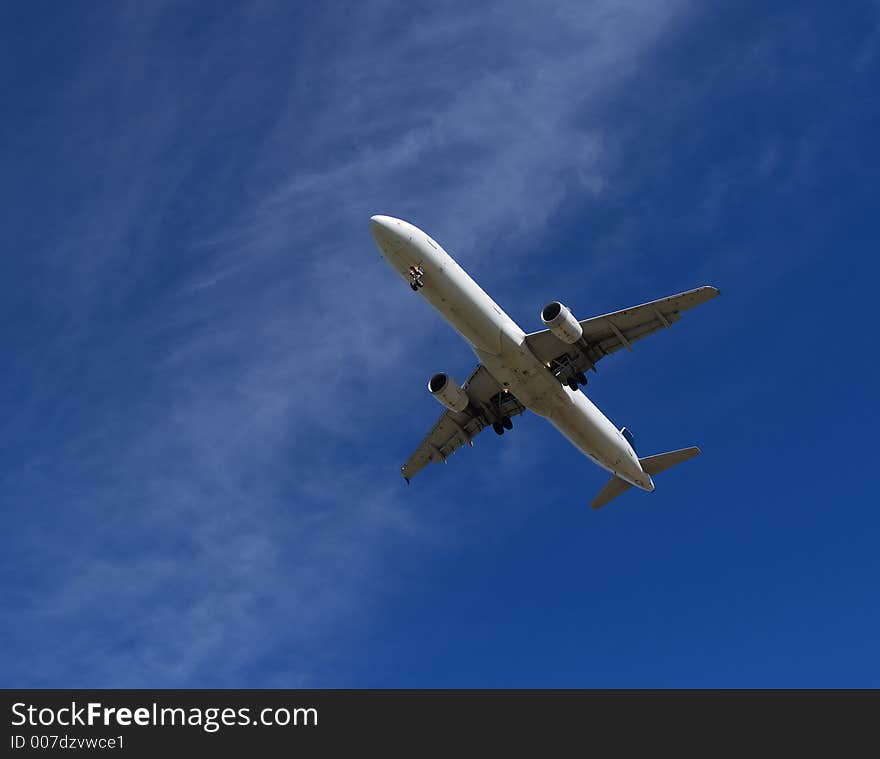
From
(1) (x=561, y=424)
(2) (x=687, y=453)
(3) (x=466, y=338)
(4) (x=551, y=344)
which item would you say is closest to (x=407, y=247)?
(3) (x=466, y=338)

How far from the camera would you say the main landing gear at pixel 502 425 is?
55812mm

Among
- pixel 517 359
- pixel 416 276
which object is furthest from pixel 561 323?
pixel 416 276

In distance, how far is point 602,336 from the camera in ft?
166

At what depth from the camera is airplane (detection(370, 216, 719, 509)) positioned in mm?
45219

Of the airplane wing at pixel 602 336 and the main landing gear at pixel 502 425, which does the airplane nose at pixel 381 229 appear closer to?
the airplane wing at pixel 602 336

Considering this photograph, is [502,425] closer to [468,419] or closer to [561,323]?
[468,419]

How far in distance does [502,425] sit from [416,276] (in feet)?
46.7

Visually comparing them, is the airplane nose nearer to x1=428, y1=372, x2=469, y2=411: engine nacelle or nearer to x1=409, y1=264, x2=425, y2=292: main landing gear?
x1=409, y1=264, x2=425, y2=292: main landing gear

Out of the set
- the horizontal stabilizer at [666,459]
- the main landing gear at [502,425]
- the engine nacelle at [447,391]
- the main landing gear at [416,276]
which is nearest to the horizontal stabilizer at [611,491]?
the horizontal stabilizer at [666,459]

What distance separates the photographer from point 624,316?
1949 inches

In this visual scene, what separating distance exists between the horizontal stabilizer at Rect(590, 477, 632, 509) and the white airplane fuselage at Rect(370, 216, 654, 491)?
10.7ft

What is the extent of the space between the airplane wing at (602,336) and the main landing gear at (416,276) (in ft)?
25.0
